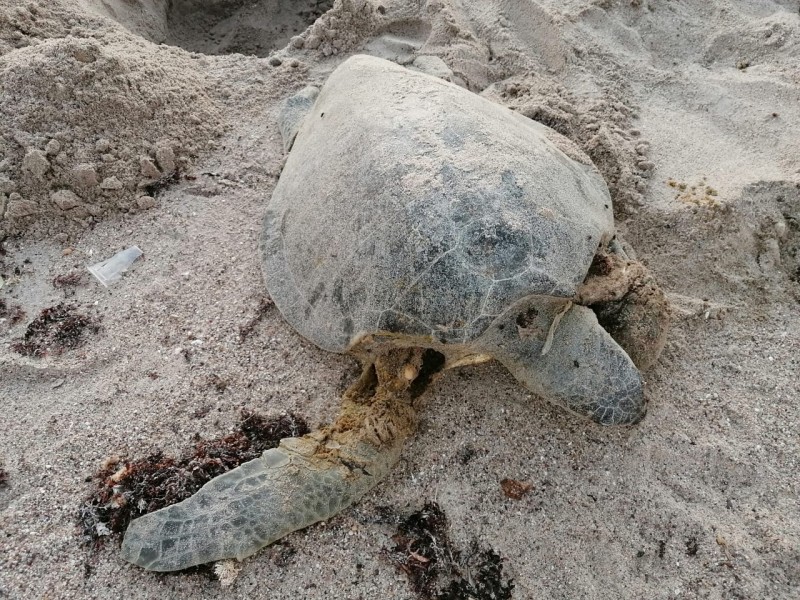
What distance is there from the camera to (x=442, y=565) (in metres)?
1.67

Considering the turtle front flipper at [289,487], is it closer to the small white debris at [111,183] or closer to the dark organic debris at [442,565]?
the dark organic debris at [442,565]

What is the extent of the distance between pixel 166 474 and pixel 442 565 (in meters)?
0.94

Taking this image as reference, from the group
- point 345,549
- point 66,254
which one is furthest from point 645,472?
point 66,254

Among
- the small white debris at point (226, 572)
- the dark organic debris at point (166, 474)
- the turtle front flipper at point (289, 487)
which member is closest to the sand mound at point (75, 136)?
the dark organic debris at point (166, 474)

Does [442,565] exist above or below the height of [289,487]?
below

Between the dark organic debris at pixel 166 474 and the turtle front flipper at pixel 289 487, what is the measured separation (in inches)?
3.0

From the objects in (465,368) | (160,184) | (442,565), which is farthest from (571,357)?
(160,184)

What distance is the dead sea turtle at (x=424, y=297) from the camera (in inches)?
64.8

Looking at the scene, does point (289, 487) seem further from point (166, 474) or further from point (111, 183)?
point (111, 183)

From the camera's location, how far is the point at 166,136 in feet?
8.53

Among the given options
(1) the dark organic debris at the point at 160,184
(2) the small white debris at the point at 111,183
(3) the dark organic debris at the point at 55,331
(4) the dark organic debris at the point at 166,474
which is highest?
(2) the small white debris at the point at 111,183

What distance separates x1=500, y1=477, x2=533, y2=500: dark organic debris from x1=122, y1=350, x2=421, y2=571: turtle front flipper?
371 millimetres

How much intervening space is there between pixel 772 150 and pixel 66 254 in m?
3.16

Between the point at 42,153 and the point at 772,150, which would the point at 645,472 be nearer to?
the point at 772,150
